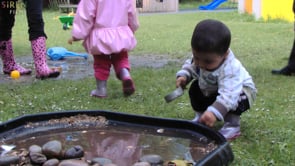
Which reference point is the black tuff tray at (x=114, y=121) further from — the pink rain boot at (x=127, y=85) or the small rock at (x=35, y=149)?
the pink rain boot at (x=127, y=85)

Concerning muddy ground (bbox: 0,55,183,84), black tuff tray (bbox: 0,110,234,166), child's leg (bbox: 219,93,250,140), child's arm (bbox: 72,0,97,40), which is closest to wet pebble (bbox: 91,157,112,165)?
black tuff tray (bbox: 0,110,234,166)

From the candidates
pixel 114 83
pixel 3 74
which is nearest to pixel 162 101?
pixel 114 83

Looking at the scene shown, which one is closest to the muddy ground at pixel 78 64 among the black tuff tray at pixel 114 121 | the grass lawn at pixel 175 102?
the grass lawn at pixel 175 102

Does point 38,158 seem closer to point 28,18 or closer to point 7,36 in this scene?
point 28,18

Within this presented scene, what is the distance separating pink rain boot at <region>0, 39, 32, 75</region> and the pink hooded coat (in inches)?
56.7

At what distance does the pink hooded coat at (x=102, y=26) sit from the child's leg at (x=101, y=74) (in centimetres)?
12

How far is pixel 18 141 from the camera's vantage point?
8.81ft

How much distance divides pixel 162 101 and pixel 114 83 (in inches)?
35.0

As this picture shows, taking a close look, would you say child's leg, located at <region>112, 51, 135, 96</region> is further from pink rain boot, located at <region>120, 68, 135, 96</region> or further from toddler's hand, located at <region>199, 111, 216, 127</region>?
toddler's hand, located at <region>199, 111, 216, 127</region>

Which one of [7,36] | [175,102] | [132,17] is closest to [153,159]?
[175,102]

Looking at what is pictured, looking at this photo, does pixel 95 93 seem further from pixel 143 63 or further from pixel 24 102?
pixel 143 63

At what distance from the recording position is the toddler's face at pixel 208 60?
8.46 ft

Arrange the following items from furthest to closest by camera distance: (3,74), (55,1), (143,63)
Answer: (55,1) < (143,63) < (3,74)

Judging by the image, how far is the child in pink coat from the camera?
12.3 feet
